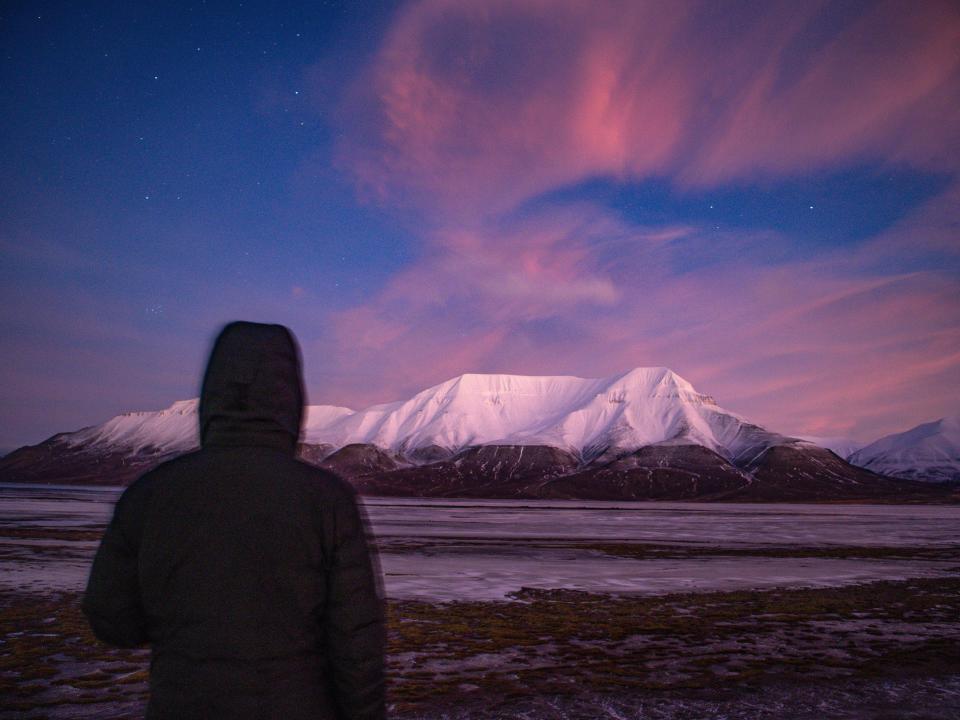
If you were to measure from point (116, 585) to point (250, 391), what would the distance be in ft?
A: 3.32

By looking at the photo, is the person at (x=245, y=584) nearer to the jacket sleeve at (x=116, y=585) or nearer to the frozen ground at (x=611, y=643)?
the jacket sleeve at (x=116, y=585)

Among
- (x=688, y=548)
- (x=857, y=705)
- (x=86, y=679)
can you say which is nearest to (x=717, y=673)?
(x=857, y=705)

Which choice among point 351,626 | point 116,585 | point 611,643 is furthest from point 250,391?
point 611,643

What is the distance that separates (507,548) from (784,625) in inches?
778

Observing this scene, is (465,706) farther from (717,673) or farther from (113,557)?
(113,557)

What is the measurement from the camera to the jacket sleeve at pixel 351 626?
2.98 meters

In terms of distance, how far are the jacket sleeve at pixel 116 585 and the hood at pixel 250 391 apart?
50 centimetres

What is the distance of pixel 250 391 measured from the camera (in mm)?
3162

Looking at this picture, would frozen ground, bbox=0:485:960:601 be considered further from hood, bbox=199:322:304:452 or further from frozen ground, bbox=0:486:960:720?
hood, bbox=199:322:304:452

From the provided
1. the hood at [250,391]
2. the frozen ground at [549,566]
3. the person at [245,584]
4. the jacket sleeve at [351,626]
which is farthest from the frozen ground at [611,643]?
the hood at [250,391]

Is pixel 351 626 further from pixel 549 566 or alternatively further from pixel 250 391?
pixel 549 566

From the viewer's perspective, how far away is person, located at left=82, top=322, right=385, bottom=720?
9.41ft

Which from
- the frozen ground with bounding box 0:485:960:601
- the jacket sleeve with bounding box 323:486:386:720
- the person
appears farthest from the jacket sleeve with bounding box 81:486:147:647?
the frozen ground with bounding box 0:485:960:601

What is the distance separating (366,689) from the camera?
300 cm
